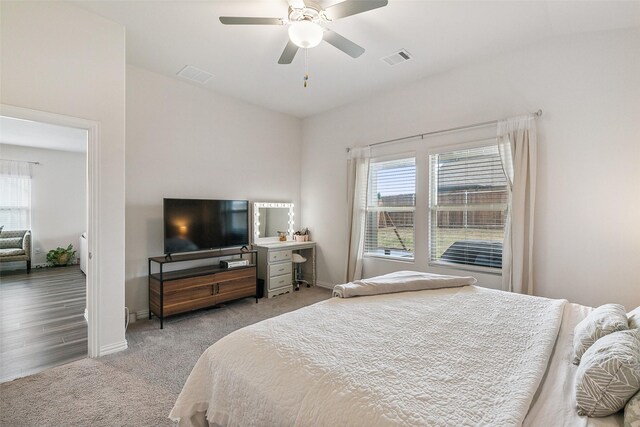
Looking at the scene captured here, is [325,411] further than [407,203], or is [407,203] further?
[407,203]

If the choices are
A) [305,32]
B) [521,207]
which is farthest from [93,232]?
[521,207]

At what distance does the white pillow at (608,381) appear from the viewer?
875 mm

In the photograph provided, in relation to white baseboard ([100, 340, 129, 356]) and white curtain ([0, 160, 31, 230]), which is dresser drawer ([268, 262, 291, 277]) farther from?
white curtain ([0, 160, 31, 230])

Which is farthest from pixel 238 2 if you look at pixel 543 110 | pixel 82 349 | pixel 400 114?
pixel 82 349

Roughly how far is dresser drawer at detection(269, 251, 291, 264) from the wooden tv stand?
382mm

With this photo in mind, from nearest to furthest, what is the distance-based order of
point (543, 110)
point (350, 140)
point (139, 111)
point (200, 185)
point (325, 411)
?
point (325, 411) < point (543, 110) < point (139, 111) < point (200, 185) < point (350, 140)

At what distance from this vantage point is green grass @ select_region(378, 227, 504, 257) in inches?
129

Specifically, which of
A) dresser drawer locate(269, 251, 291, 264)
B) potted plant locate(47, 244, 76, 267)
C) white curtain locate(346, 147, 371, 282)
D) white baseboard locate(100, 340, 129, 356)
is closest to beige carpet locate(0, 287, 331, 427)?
white baseboard locate(100, 340, 129, 356)

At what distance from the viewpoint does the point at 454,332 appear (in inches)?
57.7

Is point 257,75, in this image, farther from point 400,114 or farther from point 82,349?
point 82,349

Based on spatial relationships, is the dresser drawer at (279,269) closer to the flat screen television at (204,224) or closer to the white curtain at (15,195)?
the flat screen television at (204,224)

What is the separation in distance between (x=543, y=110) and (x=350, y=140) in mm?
2428

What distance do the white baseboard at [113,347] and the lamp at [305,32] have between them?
3064 mm

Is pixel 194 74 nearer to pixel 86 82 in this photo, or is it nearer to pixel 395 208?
pixel 86 82
